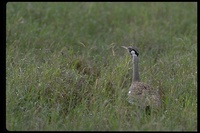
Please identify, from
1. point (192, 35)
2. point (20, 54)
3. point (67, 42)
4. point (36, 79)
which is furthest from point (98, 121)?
point (192, 35)

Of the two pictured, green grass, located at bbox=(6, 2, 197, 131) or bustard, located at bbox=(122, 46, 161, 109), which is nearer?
green grass, located at bbox=(6, 2, 197, 131)

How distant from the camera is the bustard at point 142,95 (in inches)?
250

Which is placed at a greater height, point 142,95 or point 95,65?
point 95,65

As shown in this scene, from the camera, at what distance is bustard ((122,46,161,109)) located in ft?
20.8

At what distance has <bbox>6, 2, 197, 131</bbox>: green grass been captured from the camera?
6.22 meters

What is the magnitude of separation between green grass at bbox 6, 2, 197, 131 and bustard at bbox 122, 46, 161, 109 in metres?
0.11

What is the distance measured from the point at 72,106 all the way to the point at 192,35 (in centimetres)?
427

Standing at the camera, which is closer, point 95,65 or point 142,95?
point 142,95

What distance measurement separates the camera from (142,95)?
6.52 m

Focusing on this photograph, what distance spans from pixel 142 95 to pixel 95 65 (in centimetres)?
180

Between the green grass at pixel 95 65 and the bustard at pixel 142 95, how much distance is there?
110mm

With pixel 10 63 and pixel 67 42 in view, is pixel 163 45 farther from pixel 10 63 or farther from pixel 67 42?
pixel 10 63

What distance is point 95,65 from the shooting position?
8195mm

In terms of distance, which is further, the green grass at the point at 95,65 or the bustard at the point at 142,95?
the bustard at the point at 142,95
